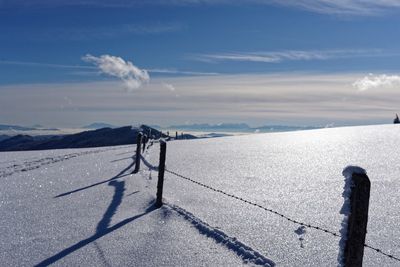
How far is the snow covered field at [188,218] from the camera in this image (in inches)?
249

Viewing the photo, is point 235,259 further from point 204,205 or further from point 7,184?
point 7,184

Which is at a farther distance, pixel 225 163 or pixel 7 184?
pixel 225 163

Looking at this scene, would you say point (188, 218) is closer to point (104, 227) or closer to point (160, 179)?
point (104, 227)

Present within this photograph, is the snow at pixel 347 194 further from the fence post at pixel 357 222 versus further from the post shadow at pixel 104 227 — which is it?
the post shadow at pixel 104 227

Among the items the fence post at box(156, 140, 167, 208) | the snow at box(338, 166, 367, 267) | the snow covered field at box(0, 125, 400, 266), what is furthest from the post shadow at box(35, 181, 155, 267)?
the snow at box(338, 166, 367, 267)

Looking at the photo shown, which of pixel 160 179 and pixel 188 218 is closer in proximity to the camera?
pixel 188 218

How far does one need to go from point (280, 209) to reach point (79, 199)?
4.90 m

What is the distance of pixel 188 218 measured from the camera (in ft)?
27.2

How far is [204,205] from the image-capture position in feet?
31.2

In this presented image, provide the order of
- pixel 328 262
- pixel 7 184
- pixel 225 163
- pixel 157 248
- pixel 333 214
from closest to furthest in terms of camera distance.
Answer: pixel 328 262
pixel 157 248
pixel 333 214
pixel 7 184
pixel 225 163

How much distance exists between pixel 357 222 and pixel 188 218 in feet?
14.4

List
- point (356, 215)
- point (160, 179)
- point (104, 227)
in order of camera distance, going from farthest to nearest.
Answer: point (160, 179)
point (104, 227)
point (356, 215)

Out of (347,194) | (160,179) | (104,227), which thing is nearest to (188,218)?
(104,227)

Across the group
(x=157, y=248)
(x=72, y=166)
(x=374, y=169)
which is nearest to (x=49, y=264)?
(x=157, y=248)
